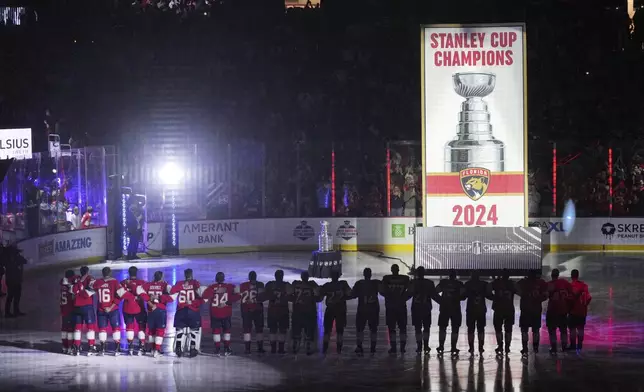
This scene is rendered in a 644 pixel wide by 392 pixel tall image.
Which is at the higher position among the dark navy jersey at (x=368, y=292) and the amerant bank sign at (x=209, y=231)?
the amerant bank sign at (x=209, y=231)

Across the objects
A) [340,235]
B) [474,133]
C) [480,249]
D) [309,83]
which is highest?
[309,83]

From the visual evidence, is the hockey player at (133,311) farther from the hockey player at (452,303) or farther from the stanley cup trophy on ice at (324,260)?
the stanley cup trophy on ice at (324,260)

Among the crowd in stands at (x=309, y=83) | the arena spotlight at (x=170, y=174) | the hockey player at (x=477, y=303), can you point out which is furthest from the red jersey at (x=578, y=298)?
the arena spotlight at (x=170, y=174)

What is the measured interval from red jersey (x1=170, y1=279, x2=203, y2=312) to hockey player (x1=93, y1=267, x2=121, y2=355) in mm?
1165

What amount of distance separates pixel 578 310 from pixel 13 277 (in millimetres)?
12585

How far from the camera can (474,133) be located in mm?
28172

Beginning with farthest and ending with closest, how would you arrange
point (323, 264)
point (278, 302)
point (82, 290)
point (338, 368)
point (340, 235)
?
point (340, 235) → point (323, 264) → point (82, 290) → point (278, 302) → point (338, 368)

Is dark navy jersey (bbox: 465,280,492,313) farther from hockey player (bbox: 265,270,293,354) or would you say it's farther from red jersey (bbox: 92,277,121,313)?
red jersey (bbox: 92,277,121,313)

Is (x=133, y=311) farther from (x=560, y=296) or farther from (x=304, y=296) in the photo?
(x=560, y=296)

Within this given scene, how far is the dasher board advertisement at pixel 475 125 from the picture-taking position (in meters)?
28.2

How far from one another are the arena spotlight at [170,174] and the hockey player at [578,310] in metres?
20.4

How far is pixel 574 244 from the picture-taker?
3653cm

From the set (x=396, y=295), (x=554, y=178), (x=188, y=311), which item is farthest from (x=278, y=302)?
(x=554, y=178)

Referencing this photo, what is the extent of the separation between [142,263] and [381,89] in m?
14.1
